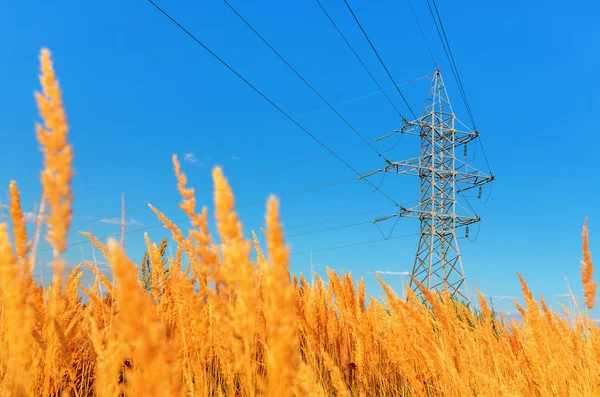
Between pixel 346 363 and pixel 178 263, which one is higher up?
pixel 178 263

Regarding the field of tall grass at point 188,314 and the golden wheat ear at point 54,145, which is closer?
the field of tall grass at point 188,314

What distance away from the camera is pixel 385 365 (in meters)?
2.63

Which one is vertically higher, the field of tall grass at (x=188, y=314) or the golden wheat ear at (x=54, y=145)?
the golden wheat ear at (x=54, y=145)

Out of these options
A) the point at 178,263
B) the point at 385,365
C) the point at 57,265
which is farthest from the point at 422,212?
the point at 57,265

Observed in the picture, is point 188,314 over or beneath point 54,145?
beneath

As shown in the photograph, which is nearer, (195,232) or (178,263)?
(195,232)

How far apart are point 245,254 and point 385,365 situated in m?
2.25

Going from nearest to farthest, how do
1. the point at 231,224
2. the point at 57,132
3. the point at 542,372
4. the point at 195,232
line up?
the point at 231,224
the point at 57,132
the point at 195,232
the point at 542,372

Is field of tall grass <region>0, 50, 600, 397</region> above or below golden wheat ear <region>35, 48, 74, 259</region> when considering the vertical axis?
below

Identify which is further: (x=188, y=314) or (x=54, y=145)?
(x=188, y=314)

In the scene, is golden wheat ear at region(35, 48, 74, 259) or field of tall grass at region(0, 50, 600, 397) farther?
golden wheat ear at region(35, 48, 74, 259)

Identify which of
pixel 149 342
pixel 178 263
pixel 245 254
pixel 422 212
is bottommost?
pixel 149 342

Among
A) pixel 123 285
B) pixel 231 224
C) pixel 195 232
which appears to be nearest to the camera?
pixel 123 285

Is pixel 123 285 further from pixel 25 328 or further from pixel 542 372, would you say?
pixel 542 372
